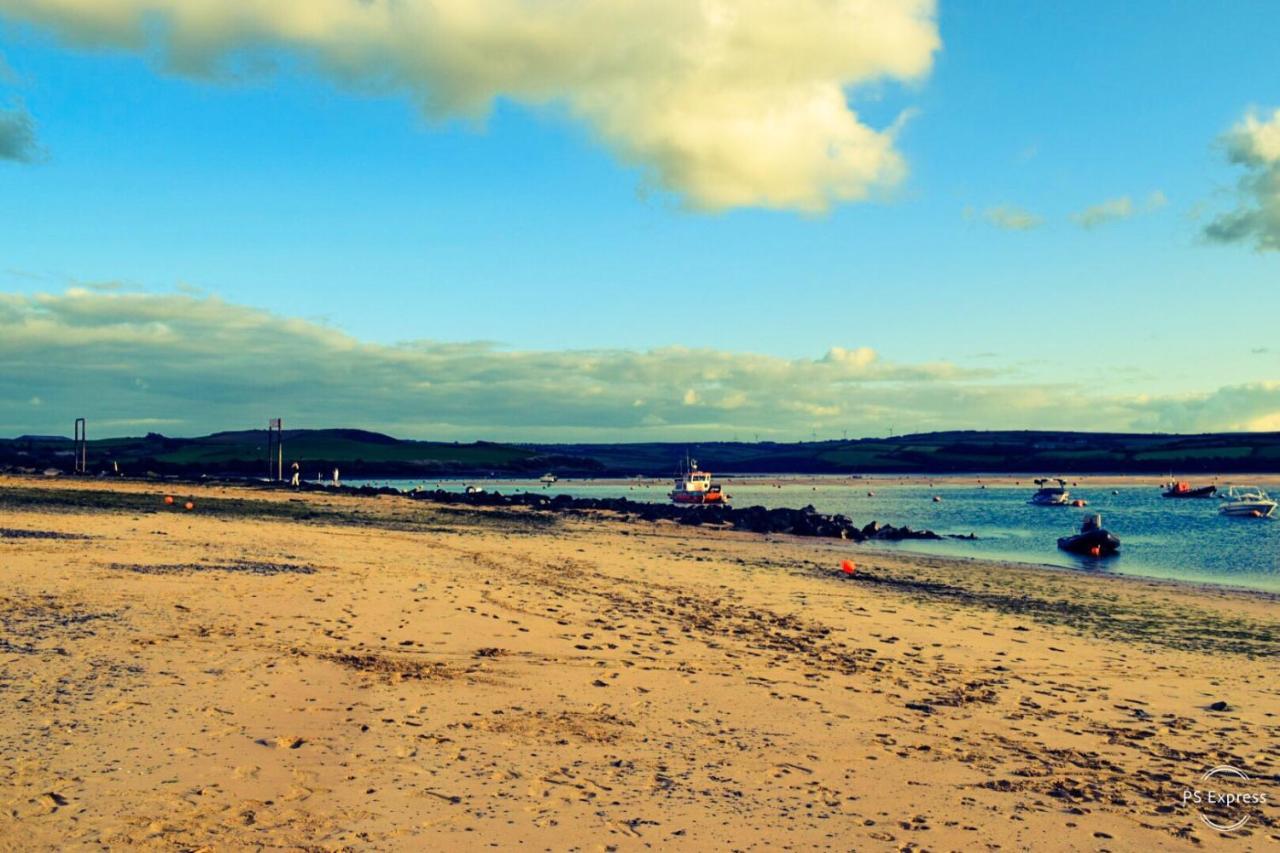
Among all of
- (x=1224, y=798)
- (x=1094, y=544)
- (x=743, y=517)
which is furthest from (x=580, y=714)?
(x=743, y=517)

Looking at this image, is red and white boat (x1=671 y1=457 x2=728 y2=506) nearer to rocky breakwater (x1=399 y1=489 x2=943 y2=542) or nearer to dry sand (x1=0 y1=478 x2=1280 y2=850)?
rocky breakwater (x1=399 y1=489 x2=943 y2=542)

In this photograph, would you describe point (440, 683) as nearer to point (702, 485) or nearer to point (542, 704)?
point (542, 704)

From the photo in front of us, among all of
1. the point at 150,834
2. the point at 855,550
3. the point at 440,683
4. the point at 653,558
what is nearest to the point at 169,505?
the point at 653,558

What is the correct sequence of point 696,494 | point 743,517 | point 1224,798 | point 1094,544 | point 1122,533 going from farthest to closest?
point 696,494 < point 1122,533 < point 743,517 < point 1094,544 < point 1224,798

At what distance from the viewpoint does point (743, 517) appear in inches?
2630

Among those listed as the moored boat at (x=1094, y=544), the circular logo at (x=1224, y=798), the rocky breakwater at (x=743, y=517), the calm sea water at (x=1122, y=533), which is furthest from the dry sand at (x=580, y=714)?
the rocky breakwater at (x=743, y=517)

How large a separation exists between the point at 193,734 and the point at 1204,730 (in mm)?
12876

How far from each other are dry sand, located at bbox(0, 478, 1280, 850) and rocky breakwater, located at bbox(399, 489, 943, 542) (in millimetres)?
33778

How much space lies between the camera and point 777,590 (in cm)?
2638

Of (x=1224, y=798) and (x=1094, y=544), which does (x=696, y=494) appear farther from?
(x=1224, y=798)

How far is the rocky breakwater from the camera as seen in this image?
59.1m

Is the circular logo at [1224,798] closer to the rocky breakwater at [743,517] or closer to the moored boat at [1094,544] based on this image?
the moored boat at [1094,544]

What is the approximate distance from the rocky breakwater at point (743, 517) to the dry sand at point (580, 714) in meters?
33.8

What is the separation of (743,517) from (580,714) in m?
55.9
